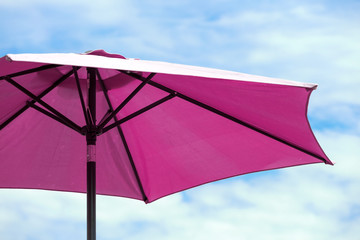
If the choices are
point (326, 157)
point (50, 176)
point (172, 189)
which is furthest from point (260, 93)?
point (50, 176)

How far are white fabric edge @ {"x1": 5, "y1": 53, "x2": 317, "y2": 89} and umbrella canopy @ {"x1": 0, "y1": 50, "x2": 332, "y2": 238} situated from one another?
0.11 ft

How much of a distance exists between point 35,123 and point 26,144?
224mm

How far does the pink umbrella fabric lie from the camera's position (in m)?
3.69

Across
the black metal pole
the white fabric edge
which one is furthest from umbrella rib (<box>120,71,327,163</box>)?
the white fabric edge

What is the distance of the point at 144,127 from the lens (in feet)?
14.7

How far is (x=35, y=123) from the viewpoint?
14.7 ft

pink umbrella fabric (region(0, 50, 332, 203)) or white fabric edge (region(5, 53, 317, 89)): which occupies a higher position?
pink umbrella fabric (region(0, 50, 332, 203))

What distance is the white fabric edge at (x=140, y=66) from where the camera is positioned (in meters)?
2.66

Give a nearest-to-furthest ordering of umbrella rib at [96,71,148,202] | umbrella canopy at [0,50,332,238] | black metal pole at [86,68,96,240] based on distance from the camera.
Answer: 1. umbrella canopy at [0,50,332,238]
2. black metal pole at [86,68,96,240]
3. umbrella rib at [96,71,148,202]

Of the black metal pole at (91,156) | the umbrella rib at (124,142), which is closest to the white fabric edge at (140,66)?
the black metal pole at (91,156)

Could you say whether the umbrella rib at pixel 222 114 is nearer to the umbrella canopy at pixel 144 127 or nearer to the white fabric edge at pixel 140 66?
the umbrella canopy at pixel 144 127

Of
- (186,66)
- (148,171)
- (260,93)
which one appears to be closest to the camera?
(186,66)

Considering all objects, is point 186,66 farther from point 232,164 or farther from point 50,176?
point 50,176

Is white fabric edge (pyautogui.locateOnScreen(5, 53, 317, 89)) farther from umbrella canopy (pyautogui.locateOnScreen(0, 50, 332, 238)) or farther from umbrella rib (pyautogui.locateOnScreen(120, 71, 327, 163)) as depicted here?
umbrella rib (pyautogui.locateOnScreen(120, 71, 327, 163))
